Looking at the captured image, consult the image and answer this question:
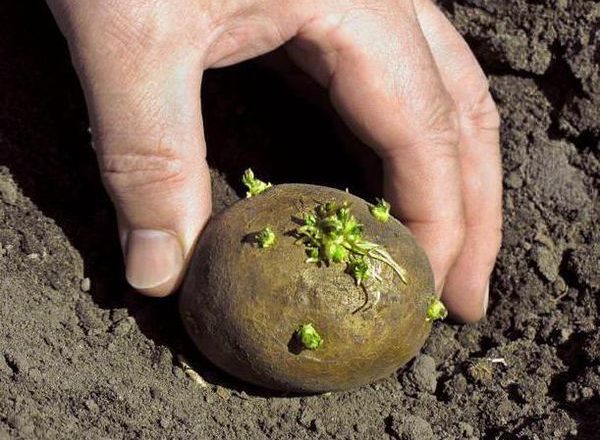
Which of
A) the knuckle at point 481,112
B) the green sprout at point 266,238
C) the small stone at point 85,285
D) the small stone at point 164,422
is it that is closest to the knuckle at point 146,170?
the green sprout at point 266,238

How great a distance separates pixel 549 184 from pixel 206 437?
7.31ft

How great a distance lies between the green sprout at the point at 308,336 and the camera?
328 centimetres

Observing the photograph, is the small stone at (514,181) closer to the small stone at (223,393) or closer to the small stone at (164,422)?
the small stone at (223,393)

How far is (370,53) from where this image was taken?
4.17 metres

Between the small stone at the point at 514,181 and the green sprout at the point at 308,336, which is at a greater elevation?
the green sprout at the point at 308,336

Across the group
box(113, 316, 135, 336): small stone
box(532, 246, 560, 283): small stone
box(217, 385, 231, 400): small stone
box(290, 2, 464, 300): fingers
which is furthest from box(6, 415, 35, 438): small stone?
box(532, 246, 560, 283): small stone

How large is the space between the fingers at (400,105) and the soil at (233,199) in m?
0.43

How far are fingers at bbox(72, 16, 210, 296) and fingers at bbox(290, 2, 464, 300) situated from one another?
749mm

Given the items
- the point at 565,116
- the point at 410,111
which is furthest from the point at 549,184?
the point at 410,111

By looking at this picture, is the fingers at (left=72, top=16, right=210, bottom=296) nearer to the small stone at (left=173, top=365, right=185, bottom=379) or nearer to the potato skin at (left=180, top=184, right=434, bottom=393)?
the potato skin at (left=180, top=184, right=434, bottom=393)

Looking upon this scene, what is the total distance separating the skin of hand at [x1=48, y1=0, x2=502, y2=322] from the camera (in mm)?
3549

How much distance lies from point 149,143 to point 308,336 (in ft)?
3.03

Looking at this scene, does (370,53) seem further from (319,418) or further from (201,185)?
(319,418)

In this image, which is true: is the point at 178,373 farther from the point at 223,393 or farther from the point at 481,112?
the point at 481,112
